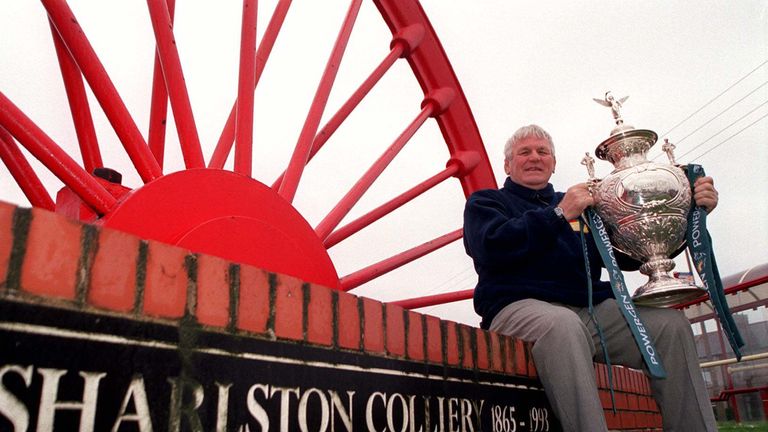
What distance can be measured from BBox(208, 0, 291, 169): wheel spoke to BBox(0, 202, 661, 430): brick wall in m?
1.28

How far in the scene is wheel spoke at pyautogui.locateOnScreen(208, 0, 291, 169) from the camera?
2.28m

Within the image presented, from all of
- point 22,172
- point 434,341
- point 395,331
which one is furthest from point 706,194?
point 22,172

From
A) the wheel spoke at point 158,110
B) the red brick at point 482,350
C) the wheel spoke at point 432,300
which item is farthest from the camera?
the wheel spoke at point 432,300

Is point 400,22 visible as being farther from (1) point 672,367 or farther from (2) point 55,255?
(2) point 55,255

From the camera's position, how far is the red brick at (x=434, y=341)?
1.29 meters

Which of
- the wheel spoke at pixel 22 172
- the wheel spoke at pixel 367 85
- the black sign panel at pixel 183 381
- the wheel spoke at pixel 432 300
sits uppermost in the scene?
the wheel spoke at pixel 367 85

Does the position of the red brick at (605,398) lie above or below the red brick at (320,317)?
below

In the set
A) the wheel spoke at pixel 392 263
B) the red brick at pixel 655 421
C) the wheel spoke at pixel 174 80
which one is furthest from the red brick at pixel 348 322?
the red brick at pixel 655 421

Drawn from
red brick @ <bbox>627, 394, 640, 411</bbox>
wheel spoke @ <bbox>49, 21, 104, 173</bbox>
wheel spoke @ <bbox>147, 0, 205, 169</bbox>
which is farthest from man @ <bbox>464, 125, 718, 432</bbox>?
wheel spoke @ <bbox>49, 21, 104, 173</bbox>

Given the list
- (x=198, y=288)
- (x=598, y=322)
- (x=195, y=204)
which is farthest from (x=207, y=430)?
(x=598, y=322)

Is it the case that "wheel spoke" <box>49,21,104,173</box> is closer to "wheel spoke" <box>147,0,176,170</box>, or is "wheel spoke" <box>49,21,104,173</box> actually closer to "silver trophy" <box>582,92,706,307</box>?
"wheel spoke" <box>147,0,176,170</box>

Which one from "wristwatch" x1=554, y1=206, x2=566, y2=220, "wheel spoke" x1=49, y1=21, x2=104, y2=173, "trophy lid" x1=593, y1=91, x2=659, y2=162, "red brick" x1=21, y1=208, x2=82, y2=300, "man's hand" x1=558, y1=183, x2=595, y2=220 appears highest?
"wheel spoke" x1=49, y1=21, x2=104, y2=173

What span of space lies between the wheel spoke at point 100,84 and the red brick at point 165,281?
1044 mm

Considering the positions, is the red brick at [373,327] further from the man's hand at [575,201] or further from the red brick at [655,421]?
the red brick at [655,421]
